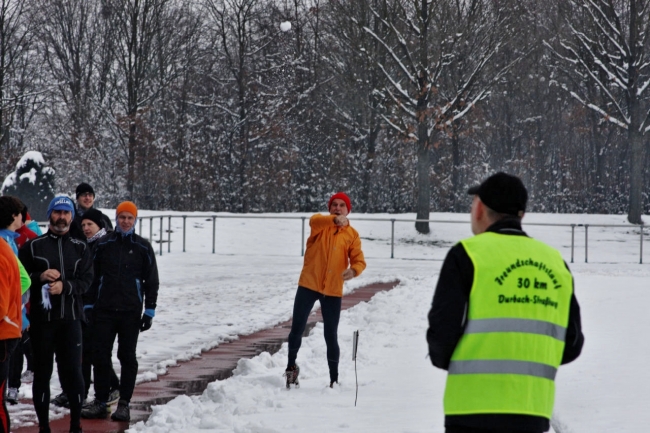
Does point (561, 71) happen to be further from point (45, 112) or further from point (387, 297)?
point (387, 297)

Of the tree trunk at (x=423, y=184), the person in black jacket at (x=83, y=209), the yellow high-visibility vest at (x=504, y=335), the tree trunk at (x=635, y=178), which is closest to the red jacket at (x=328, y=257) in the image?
the person in black jacket at (x=83, y=209)

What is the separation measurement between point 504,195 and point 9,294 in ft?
9.80

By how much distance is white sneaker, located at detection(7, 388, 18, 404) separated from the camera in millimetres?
7840

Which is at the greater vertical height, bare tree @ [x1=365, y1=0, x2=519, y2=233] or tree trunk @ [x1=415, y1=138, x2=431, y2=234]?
bare tree @ [x1=365, y1=0, x2=519, y2=233]

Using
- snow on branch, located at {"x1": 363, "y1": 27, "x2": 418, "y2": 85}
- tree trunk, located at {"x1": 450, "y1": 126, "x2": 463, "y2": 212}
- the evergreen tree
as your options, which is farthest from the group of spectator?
tree trunk, located at {"x1": 450, "y1": 126, "x2": 463, "y2": 212}

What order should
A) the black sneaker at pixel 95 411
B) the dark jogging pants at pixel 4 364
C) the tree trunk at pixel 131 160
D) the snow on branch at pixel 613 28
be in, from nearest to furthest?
the dark jogging pants at pixel 4 364 → the black sneaker at pixel 95 411 → the snow on branch at pixel 613 28 → the tree trunk at pixel 131 160

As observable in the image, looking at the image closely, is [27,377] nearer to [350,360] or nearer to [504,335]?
[350,360]

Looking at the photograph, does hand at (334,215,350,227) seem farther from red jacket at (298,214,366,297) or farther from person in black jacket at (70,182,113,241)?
person in black jacket at (70,182,113,241)

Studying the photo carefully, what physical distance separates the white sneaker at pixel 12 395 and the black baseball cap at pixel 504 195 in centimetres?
531

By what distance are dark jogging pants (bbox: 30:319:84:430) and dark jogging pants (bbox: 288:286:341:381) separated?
224cm

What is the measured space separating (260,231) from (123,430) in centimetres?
2235

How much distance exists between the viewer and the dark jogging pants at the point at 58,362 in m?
6.44

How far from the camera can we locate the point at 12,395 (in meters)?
7.89

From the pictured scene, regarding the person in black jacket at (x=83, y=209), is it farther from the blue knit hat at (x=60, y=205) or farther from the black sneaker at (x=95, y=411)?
the blue knit hat at (x=60, y=205)
